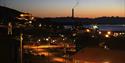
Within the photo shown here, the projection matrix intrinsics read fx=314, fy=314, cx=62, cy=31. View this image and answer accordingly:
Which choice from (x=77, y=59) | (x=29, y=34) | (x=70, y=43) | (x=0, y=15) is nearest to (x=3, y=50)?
(x=77, y=59)

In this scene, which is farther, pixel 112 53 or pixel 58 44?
pixel 58 44

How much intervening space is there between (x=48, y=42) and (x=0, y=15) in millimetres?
24897

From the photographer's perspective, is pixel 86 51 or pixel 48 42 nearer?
pixel 86 51

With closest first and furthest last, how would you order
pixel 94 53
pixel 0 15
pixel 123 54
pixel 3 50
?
1. pixel 123 54
2. pixel 94 53
3. pixel 3 50
4. pixel 0 15

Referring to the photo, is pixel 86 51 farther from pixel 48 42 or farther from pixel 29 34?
pixel 48 42

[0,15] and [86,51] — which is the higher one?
[0,15]

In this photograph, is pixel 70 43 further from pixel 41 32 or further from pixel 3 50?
pixel 3 50

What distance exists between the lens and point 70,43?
6688cm

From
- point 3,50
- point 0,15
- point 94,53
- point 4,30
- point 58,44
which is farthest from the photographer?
point 58,44

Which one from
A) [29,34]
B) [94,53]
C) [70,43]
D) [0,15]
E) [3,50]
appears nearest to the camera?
[94,53]

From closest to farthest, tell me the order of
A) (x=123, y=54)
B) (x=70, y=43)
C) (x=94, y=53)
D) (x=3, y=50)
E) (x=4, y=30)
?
(x=123, y=54), (x=94, y=53), (x=3, y=50), (x=4, y=30), (x=70, y=43)

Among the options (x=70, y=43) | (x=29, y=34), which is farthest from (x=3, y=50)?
(x=70, y=43)

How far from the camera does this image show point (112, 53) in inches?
1219

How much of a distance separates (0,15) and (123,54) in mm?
29498
